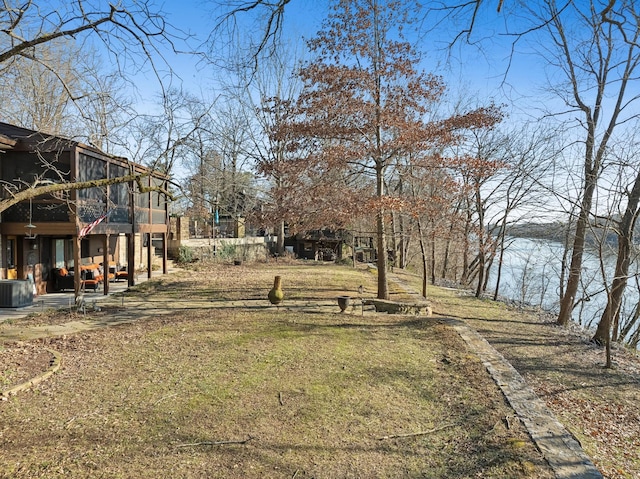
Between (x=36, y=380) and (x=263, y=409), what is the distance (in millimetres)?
3178

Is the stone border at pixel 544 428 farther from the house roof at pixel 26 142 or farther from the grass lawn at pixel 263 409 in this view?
the house roof at pixel 26 142

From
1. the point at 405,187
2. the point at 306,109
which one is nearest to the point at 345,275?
the point at 405,187

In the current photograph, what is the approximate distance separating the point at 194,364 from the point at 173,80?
13.3 ft

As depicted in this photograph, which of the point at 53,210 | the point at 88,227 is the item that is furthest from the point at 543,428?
the point at 53,210

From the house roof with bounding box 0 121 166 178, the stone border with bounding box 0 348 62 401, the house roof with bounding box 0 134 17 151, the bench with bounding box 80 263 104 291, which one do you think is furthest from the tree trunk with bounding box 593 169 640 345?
the house roof with bounding box 0 134 17 151

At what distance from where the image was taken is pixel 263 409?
Answer: 4879 mm

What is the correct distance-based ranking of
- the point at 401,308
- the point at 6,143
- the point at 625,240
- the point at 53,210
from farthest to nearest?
the point at 53,210
the point at 401,308
the point at 6,143
the point at 625,240

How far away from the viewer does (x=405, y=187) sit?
76.3 feet

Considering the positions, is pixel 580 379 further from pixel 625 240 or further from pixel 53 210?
pixel 53 210

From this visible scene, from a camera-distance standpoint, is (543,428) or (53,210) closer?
(543,428)

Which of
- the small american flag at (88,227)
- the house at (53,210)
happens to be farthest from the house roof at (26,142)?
the small american flag at (88,227)

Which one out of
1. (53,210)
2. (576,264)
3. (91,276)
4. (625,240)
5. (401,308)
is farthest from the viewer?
(91,276)

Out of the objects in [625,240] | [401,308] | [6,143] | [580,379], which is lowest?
[580,379]

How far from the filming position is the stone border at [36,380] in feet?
16.8
